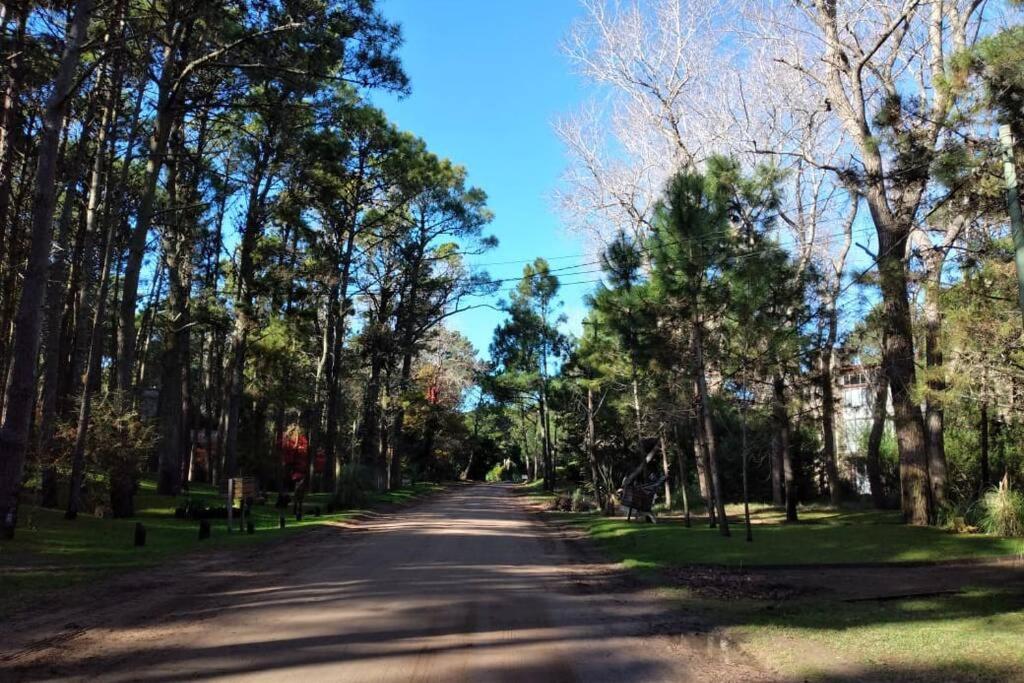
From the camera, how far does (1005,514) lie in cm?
1374

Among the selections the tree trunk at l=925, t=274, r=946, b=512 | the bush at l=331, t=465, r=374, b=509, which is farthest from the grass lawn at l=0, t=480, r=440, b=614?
the tree trunk at l=925, t=274, r=946, b=512

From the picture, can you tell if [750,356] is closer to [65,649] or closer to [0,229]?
[65,649]

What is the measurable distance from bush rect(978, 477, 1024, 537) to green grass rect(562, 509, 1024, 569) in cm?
44

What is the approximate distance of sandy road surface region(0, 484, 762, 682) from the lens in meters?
5.80

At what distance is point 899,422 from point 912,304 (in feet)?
11.2

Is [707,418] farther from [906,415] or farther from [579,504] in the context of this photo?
[579,504]

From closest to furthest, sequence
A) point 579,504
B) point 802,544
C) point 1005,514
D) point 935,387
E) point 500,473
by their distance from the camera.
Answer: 1. point 1005,514
2. point 935,387
3. point 802,544
4. point 579,504
5. point 500,473

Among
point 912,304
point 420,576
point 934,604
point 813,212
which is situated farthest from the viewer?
point 813,212

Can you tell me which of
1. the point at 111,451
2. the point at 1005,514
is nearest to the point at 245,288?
the point at 111,451

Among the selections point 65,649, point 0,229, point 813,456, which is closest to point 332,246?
point 0,229

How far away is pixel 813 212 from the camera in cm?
2372

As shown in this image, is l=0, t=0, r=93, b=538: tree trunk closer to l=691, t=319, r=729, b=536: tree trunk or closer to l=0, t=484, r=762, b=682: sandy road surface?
l=0, t=484, r=762, b=682: sandy road surface

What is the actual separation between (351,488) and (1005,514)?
69.1 ft

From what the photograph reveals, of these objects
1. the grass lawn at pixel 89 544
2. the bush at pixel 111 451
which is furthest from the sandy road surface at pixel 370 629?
the bush at pixel 111 451
